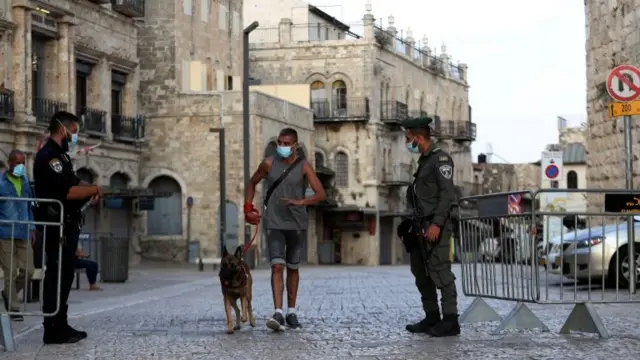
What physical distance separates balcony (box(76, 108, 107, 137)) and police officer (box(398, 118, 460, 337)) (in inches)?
1258


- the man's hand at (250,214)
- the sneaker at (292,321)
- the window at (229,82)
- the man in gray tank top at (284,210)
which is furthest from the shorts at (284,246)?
the window at (229,82)

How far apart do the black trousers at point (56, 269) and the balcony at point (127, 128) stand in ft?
117

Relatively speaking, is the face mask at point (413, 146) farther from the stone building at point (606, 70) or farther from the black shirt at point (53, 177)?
the stone building at point (606, 70)

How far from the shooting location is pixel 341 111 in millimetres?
72250

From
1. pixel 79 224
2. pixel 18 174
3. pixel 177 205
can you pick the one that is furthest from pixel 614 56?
pixel 177 205

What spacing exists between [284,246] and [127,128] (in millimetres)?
35326

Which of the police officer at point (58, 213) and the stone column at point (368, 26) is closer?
the police officer at point (58, 213)

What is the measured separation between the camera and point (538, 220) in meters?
12.5

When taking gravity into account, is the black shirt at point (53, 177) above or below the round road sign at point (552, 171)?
below

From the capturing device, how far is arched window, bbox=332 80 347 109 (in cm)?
7269

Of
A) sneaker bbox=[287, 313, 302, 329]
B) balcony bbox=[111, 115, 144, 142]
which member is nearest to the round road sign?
balcony bbox=[111, 115, 144, 142]

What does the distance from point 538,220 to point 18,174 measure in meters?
6.47

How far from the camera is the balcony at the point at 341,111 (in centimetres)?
7156

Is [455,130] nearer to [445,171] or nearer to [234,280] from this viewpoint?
[234,280]
